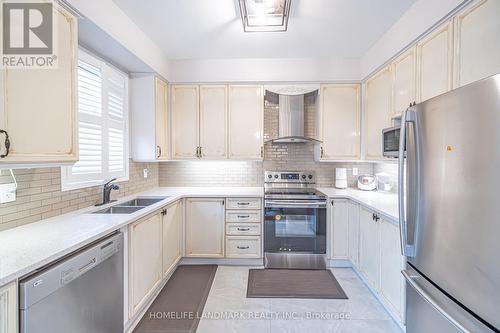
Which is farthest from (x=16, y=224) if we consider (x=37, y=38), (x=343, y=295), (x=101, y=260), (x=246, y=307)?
(x=343, y=295)

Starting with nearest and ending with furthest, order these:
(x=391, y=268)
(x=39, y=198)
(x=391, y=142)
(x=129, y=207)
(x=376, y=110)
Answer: (x=39, y=198), (x=391, y=268), (x=391, y=142), (x=129, y=207), (x=376, y=110)

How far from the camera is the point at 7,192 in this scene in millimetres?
1459

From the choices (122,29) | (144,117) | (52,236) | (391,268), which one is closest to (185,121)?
(144,117)

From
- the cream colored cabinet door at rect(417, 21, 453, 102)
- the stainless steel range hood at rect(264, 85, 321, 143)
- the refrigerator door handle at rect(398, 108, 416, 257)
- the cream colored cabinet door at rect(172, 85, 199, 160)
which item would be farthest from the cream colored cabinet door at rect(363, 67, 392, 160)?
the cream colored cabinet door at rect(172, 85, 199, 160)

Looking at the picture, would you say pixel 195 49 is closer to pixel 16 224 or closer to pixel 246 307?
pixel 16 224

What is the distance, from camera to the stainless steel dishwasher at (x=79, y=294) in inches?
40.1

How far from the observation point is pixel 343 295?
235cm

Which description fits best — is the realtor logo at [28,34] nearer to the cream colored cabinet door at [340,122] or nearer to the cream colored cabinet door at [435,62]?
the cream colored cabinet door at [435,62]

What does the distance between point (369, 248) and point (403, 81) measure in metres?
1.64

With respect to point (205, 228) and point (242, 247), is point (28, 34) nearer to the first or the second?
point (205, 228)

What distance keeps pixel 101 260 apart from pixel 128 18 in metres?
2.07

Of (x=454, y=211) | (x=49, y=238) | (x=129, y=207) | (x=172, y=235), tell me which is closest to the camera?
(x=454, y=211)

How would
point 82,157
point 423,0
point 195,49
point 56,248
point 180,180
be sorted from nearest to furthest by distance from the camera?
point 56,248, point 423,0, point 82,157, point 195,49, point 180,180

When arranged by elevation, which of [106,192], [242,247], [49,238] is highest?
[106,192]
